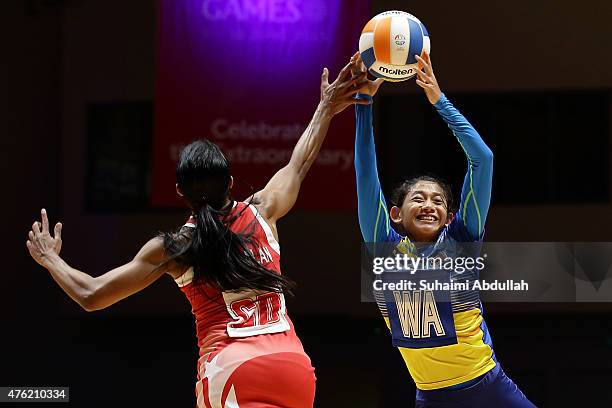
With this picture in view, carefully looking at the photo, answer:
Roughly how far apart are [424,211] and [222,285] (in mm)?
1060

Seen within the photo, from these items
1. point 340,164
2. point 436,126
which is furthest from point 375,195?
point 436,126

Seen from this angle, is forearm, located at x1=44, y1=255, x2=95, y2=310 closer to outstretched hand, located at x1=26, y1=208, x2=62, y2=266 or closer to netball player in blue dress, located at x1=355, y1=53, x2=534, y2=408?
outstretched hand, located at x1=26, y1=208, x2=62, y2=266

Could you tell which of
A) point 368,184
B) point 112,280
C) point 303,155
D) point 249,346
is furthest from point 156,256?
point 368,184

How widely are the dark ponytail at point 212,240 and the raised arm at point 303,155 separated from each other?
0.23 metres

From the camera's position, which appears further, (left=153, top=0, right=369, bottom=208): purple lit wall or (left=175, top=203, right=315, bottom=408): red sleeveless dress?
(left=153, top=0, right=369, bottom=208): purple lit wall

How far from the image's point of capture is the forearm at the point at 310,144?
3287mm

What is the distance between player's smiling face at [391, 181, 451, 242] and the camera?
3455 millimetres

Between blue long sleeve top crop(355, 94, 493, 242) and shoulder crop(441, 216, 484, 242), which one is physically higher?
blue long sleeve top crop(355, 94, 493, 242)

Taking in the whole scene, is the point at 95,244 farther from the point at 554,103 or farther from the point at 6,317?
the point at 554,103

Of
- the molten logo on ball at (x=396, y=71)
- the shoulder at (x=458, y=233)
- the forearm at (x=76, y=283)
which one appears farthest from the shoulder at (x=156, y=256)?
the molten logo on ball at (x=396, y=71)

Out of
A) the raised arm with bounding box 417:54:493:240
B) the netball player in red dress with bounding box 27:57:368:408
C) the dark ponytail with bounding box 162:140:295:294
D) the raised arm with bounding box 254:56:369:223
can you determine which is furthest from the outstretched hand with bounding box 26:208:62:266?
the raised arm with bounding box 417:54:493:240

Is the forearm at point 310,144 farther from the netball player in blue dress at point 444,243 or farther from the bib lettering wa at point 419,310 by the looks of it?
the bib lettering wa at point 419,310

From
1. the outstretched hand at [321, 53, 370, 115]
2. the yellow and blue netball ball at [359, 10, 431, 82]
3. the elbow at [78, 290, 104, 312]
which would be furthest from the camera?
the yellow and blue netball ball at [359, 10, 431, 82]

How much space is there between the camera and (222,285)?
2.73 m
